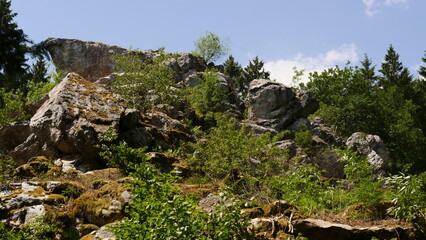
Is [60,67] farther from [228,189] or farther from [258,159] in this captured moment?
[228,189]

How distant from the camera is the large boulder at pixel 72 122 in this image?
13133mm

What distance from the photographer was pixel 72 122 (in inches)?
535

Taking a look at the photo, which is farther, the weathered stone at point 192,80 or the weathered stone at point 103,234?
the weathered stone at point 192,80

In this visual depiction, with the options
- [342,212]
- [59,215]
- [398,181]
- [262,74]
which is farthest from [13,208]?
[262,74]

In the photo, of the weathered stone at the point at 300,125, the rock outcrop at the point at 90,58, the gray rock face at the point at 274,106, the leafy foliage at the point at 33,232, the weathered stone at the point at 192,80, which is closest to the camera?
the leafy foliage at the point at 33,232

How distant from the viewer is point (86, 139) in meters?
13.0

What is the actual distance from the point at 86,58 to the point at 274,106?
1773cm

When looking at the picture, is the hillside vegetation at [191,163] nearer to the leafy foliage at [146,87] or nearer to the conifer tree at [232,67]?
the leafy foliage at [146,87]

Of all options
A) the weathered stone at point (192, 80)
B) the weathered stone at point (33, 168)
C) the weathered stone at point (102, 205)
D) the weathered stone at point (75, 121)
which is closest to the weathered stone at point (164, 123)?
the weathered stone at point (75, 121)

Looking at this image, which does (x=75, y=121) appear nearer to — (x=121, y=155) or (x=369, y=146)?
(x=121, y=155)

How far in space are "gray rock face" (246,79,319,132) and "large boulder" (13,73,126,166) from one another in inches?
630

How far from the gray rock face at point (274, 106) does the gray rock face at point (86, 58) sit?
1295 centimetres

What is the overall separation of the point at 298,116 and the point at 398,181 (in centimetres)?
2380

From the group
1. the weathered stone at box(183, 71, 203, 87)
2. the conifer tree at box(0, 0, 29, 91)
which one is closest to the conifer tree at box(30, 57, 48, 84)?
the weathered stone at box(183, 71, 203, 87)
